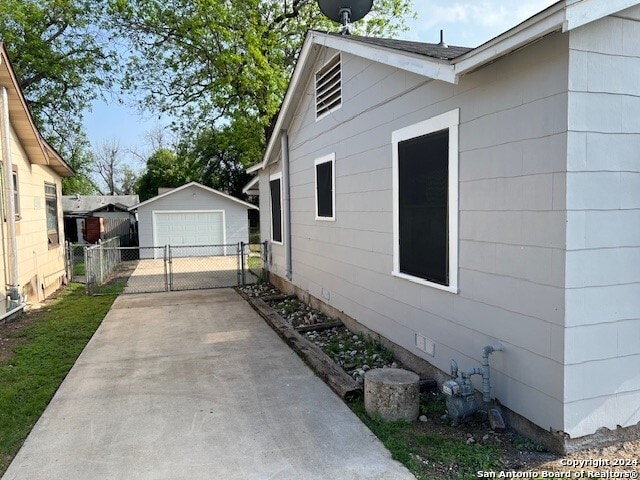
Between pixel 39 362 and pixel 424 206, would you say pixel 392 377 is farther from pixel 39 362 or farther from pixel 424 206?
pixel 39 362

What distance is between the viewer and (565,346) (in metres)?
3.00

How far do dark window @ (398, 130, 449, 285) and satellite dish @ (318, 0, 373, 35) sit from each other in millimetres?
3974

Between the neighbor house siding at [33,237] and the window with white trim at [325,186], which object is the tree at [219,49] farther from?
the window with white trim at [325,186]

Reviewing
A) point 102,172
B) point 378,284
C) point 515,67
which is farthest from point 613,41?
point 102,172

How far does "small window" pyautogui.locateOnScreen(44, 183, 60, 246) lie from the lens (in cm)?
1149

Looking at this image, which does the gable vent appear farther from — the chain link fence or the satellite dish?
the chain link fence

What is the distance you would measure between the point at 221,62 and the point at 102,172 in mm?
43469

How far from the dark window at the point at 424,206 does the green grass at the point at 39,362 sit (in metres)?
3.82

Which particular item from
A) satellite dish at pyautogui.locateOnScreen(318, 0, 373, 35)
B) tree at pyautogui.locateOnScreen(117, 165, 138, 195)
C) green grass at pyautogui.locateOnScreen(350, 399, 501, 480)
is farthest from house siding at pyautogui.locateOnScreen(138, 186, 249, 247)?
tree at pyautogui.locateOnScreen(117, 165, 138, 195)

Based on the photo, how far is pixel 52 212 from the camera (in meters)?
12.0

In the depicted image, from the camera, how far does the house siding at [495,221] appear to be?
3082 mm

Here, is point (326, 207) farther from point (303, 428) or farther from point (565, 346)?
point (565, 346)

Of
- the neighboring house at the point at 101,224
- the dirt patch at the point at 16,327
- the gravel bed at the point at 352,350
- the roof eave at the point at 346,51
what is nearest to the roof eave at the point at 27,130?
the dirt patch at the point at 16,327

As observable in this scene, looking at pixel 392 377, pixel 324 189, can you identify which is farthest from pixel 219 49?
pixel 392 377
